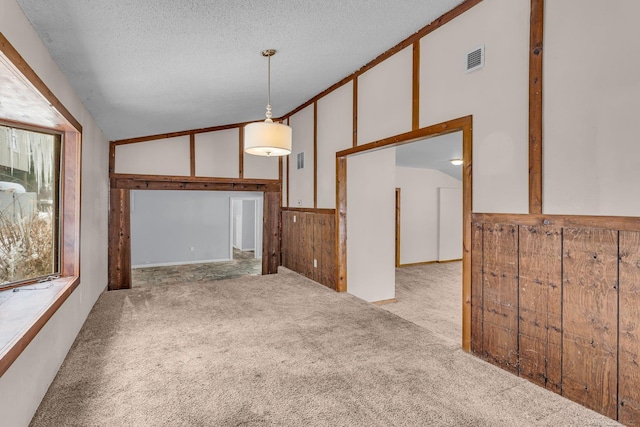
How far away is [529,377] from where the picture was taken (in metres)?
2.35

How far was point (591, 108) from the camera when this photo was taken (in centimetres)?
202

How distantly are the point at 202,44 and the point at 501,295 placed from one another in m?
3.04

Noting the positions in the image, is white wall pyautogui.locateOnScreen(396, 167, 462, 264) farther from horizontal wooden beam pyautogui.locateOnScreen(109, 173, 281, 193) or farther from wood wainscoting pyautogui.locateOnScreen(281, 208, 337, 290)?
horizontal wooden beam pyautogui.locateOnScreen(109, 173, 281, 193)

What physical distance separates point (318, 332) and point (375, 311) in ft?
2.91

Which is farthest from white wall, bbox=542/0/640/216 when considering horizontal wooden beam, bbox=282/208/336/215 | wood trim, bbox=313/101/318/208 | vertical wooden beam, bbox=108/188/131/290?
vertical wooden beam, bbox=108/188/131/290

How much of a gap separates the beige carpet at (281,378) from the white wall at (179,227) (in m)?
5.82

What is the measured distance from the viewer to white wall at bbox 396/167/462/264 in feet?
28.1

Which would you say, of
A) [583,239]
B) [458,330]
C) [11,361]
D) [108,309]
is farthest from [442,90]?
[108,309]

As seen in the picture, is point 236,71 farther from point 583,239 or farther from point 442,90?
point 583,239

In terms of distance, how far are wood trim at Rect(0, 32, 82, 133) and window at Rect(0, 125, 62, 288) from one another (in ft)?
0.94

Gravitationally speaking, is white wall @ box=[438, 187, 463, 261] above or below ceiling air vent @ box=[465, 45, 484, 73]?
below

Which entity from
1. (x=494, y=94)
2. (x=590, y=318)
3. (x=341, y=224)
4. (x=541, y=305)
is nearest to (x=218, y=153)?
(x=341, y=224)

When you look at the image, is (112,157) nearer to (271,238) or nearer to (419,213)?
(271,238)

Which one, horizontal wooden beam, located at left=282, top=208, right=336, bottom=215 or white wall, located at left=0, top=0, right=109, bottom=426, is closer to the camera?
white wall, located at left=0, top=0, right=109, bottom=426
